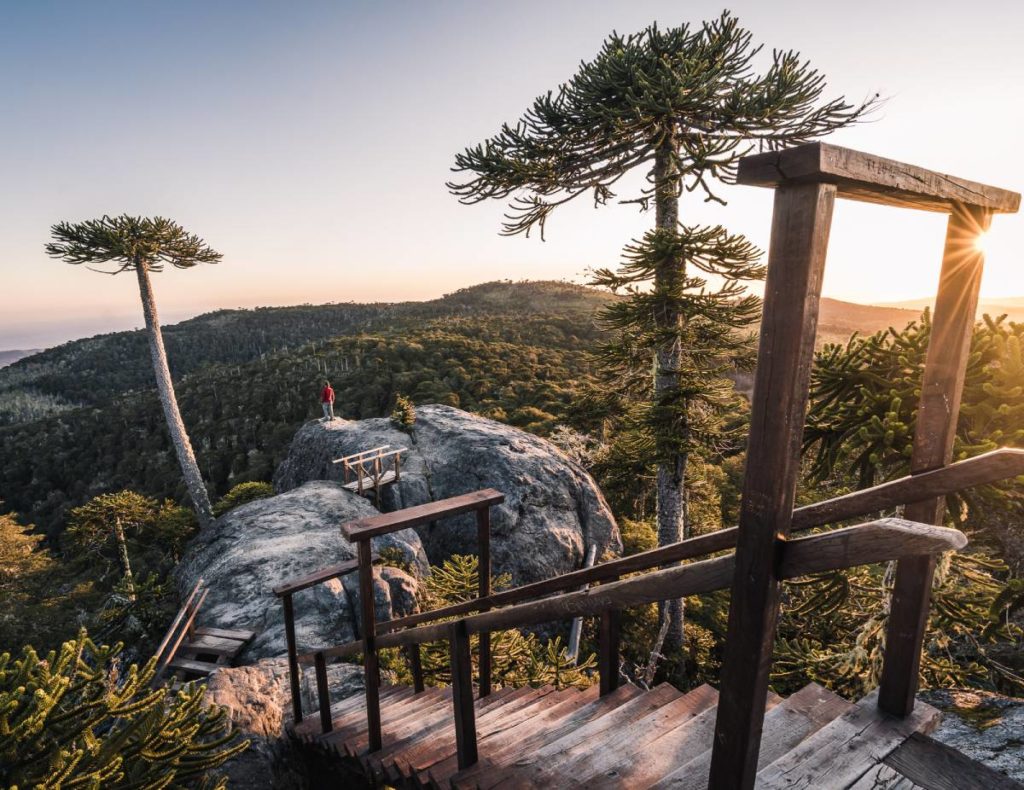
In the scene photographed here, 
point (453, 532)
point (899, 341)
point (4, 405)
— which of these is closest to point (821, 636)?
point (453, 532)

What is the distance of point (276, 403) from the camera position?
41.1 m

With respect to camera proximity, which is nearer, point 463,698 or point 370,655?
point 463,698

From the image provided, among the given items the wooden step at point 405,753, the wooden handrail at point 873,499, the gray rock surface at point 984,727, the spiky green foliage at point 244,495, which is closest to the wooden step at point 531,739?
the wooden step at point 405,753

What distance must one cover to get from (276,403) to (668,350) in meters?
39.3

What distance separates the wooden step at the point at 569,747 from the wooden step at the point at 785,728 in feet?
1.87

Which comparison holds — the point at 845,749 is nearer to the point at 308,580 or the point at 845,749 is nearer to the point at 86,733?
the point at 86,733

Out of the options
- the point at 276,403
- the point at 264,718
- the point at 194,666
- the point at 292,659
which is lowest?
the point at 276,403

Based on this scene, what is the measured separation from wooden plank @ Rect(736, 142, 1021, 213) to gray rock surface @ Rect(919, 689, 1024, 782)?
7.81ft

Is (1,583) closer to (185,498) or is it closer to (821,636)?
(185,498)

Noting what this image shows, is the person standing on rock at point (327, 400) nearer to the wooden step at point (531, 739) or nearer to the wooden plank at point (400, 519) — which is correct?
the wooden plank at point (400, 519)

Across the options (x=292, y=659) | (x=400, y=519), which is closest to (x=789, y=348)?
(x=400, y=519)

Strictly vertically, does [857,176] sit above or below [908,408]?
above

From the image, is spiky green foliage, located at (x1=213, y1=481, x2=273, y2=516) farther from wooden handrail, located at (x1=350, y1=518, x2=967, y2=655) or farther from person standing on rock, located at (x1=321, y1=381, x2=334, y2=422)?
wooden handrail, located at (x1=350, y1=518, x2=967, y2=655)

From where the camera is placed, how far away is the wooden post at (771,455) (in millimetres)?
1339
